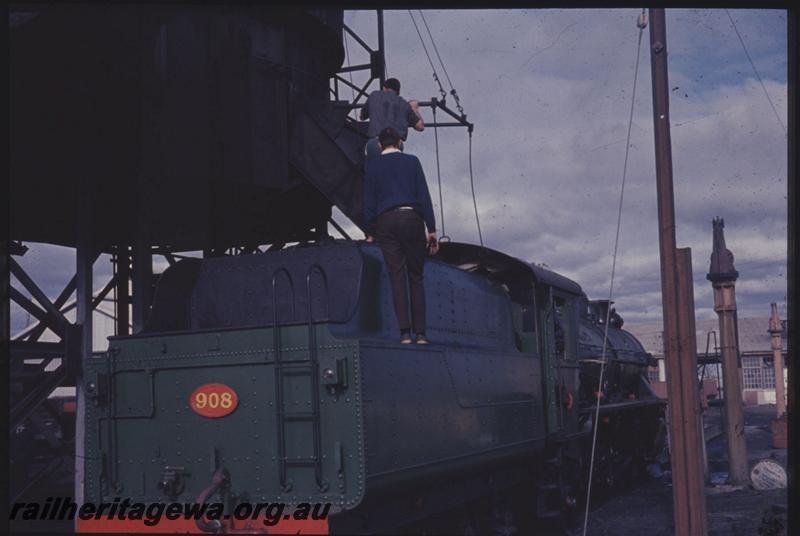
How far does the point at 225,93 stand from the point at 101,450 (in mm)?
5827

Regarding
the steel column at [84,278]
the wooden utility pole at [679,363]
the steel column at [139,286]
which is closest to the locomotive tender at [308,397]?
the wooden utility pole at [679,363]

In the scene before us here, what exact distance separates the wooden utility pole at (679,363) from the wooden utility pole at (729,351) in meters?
6.52

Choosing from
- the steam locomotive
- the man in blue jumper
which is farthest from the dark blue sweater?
the steam locomotive

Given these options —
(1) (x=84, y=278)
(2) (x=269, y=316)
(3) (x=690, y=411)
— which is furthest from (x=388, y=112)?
(1) (x=84, y=278)

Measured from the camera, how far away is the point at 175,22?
10570 millimetres

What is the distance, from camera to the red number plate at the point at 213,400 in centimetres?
636

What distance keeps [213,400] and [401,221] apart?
2080 mm

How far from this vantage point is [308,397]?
6.11 metres

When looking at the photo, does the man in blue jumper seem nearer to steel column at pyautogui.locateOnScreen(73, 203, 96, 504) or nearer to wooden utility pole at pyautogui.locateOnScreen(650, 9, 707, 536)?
wooden utility pole at pyautogui.locateOnScreen(650, 9, 707, 536)

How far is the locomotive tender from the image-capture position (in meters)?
6.07

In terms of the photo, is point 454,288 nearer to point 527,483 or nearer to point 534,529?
point 527,483

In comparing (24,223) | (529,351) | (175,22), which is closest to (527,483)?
(529,351)

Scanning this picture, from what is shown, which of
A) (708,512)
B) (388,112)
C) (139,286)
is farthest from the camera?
(708,512)

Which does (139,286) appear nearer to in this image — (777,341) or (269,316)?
(269,316)
